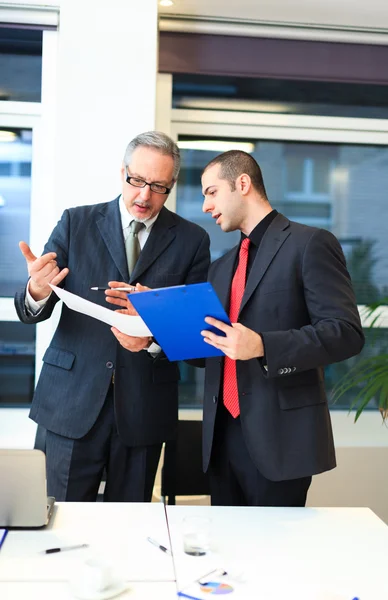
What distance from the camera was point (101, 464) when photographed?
229 centimetres

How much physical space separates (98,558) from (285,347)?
0.84m

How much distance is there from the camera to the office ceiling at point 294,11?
3.30 metres

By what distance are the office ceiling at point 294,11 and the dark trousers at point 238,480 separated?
2217 mm

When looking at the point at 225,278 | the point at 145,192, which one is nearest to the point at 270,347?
the point at 225,278

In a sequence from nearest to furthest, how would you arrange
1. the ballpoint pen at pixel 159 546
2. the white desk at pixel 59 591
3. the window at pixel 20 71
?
the white desk at pixel 59 591 < the ballpoint pen at pixel 159 546 < the window at pixel 20 71

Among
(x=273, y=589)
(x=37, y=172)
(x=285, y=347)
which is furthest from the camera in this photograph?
(x=37, y=172)

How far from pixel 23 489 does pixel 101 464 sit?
2.38 ft

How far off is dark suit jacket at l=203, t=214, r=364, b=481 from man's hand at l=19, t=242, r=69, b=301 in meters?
0.64

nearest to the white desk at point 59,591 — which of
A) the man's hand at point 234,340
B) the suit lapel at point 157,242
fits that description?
the man's hand at point 234,340

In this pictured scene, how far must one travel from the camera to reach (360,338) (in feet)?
6.68

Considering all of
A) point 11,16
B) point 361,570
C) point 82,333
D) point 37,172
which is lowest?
point 361,570

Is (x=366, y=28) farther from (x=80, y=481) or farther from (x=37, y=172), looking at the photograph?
(x=80, y=481)

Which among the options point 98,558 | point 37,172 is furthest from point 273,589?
point 37,172

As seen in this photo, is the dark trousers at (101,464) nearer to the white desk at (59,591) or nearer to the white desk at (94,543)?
the white desk at (94,543)
